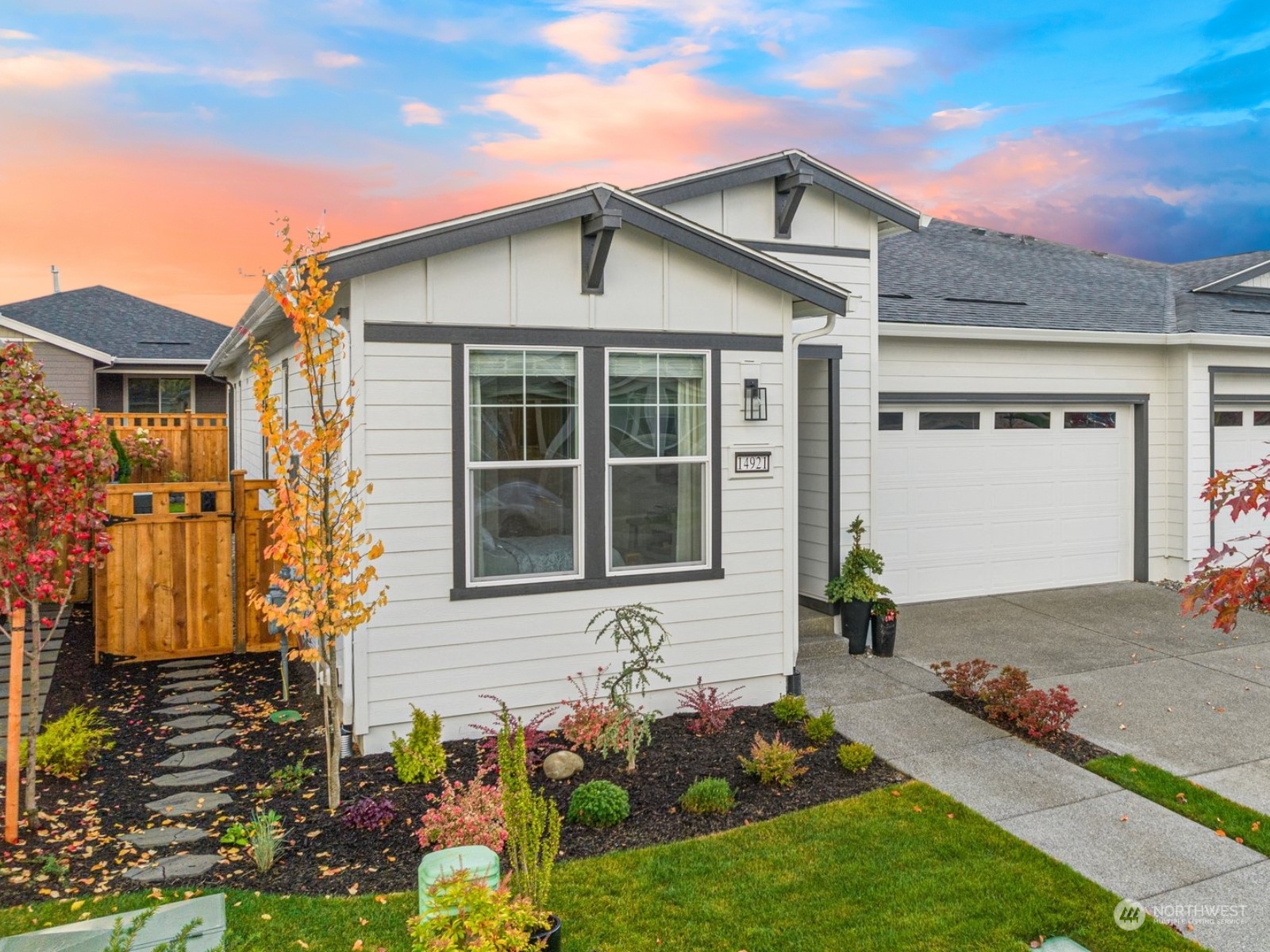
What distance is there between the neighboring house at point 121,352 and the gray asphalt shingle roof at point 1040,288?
14857mm

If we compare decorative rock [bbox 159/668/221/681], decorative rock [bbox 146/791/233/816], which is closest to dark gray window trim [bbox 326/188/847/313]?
decorative rock [bbox 146/791/233/816]

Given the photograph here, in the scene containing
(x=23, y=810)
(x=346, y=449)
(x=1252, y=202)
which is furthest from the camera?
(x=1252, y=202)

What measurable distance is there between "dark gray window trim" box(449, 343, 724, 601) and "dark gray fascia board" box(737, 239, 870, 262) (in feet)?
7.62

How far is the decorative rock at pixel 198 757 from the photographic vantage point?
556cm

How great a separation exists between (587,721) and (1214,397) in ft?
33.3

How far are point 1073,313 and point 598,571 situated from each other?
8.25 m

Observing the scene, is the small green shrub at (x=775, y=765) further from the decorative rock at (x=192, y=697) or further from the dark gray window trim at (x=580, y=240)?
the decorative rock at (x=192, y=697)

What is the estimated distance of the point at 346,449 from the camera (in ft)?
18.0

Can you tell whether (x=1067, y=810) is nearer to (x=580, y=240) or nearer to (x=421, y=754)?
(x=421, y=754)

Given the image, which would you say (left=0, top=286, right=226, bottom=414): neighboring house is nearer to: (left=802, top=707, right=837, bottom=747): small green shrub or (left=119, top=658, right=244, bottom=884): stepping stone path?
(left=119, top=658, right=244, bottom=884): stepping stone path

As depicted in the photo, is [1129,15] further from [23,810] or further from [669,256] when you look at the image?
[23,810]

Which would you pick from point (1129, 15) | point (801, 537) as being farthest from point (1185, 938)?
point (1129, 15)

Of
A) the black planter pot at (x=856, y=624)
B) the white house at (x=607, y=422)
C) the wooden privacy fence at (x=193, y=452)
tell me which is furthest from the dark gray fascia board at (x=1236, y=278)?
the wooden privacy fence at (x=193, y=452)

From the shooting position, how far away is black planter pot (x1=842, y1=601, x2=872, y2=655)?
8062 millimetres
